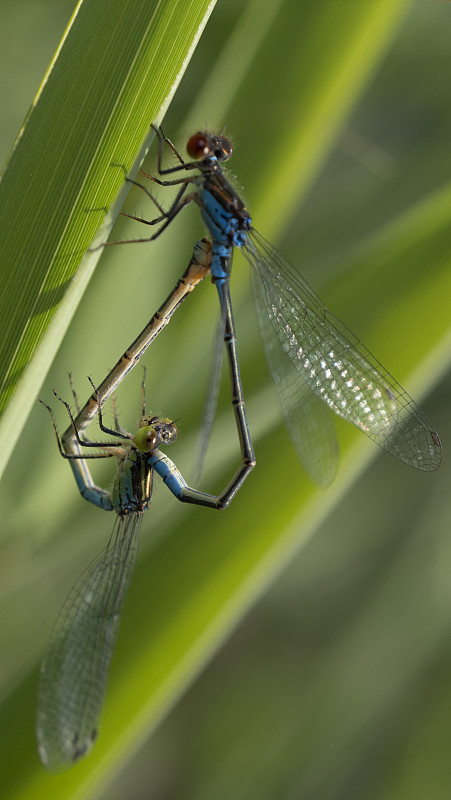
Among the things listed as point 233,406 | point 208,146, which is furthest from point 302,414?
point 208,146

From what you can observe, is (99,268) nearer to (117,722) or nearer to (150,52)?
(150,52)

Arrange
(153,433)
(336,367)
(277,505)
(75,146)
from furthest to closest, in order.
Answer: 1. (336,367)
2. (153,433)
3. (277,505)
4. (75,146)

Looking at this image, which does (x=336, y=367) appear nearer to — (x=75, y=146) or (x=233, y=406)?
(x=233, y=406)

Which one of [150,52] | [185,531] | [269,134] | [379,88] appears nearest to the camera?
[150,52]

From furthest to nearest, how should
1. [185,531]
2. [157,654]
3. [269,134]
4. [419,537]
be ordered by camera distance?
1. [419,537]
2. [269,134]
3. [185,531]
4. [157,654]

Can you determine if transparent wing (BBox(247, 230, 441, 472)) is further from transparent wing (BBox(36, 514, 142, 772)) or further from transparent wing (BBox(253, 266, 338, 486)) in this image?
transparent wing (BBox(36, 514, 142, 772))

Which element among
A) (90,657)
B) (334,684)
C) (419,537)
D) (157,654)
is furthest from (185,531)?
(419,537)
